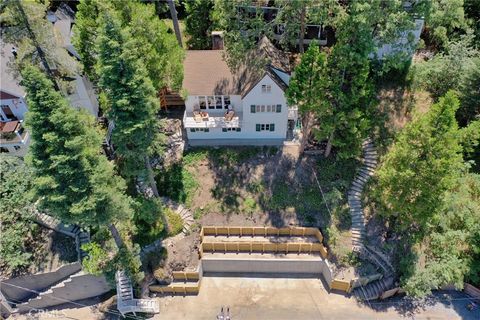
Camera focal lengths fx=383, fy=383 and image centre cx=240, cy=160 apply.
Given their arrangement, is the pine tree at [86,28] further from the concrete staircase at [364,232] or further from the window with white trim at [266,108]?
the concrete staircase at [364,232]

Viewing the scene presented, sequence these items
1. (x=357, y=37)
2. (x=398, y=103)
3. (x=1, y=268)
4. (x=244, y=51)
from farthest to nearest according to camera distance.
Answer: (x=398, y=103), (x=244, y=51), (x=1, y=268), (x=357, y=37)

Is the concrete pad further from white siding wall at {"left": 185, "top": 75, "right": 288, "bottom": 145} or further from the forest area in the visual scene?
white siding wall at {"left": 185, "top": 75, "right": 288, "bottom": 145}

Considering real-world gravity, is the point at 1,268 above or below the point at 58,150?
below

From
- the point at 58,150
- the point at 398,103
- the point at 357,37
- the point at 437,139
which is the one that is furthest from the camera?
the point at 398,103

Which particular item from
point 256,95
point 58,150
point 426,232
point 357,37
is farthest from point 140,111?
point 426,232

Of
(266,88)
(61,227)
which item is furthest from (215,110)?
(61,227)

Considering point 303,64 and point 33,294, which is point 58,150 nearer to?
point 33,294
